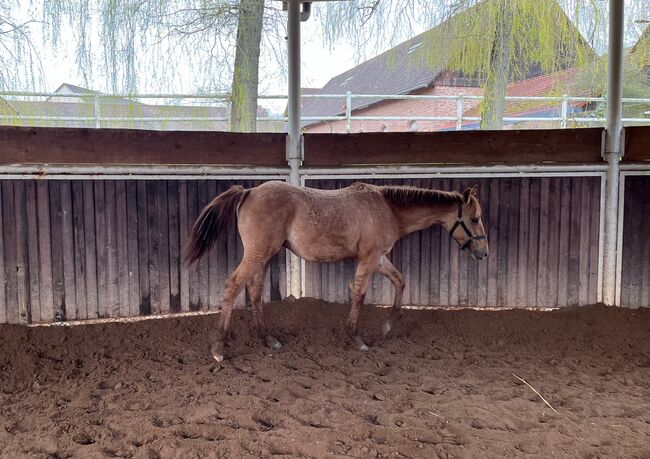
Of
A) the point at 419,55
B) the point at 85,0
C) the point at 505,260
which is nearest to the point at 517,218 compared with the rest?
the point at 505,260

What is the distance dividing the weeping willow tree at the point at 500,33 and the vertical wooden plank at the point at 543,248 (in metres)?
1.74

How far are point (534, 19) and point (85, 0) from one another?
5.18 m

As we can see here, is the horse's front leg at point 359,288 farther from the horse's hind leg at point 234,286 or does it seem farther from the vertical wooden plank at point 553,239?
the vertical wooden plank at point 553,239

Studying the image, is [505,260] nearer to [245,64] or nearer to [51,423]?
[245,64]

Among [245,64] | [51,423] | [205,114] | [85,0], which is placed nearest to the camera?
[51,423]

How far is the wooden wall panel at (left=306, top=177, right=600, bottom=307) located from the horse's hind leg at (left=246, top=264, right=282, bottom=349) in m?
0.86

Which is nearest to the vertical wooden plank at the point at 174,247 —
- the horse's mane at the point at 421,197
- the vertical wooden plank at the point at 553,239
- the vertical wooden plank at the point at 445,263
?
the horse's mane at the point at 421,197

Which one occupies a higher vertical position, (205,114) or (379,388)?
(205,114)

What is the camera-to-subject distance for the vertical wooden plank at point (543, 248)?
4.96m

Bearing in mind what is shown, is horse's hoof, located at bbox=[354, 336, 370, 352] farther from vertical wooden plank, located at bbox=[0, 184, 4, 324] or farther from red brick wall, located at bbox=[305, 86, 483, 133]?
red brick wall, located at bbox=[305, 86, 483, 133]

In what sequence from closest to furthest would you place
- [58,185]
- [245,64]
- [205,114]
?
1. [58,185]
2. [245,64]
3. [205,114]

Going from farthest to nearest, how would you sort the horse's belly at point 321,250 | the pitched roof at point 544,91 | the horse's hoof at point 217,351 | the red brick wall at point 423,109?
the red brick wall at point 423,109 < the pitched roof at point 544,91 < the horse's belly at point 321,250 < the horse's hoof at point 217,351

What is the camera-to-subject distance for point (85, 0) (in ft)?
15.8

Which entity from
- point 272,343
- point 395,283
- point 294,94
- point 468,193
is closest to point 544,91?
point 468,193
